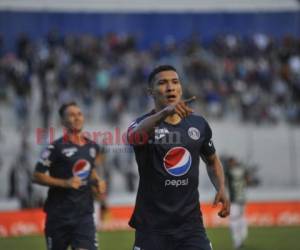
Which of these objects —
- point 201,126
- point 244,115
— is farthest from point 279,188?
point 201,126

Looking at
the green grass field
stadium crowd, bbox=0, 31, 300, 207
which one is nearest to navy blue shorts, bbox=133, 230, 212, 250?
the green grass field

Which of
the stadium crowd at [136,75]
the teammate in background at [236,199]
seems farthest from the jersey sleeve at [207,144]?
the stadium crowd at [136,75]

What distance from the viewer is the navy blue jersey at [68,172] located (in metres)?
9.35

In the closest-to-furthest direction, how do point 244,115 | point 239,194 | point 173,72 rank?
point 173,72 < point 239,194 < point 244,115

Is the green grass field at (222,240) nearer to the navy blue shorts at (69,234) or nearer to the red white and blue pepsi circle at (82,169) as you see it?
the red white and blue pepsi circle at (82,169)

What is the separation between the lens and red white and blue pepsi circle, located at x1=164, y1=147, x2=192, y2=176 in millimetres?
6598

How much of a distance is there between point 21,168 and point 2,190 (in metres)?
1.16

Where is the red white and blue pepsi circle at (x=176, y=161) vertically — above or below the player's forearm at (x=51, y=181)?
above

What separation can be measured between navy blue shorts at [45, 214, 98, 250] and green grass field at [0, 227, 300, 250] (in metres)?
7.01

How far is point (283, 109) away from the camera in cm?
2734

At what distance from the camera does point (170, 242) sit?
6.54 metres

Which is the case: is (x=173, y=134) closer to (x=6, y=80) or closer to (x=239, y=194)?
(x=239, y=194)

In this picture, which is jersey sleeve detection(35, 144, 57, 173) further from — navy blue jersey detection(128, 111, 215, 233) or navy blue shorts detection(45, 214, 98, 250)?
navy blue jersey detection(128, 111, 215, 233)

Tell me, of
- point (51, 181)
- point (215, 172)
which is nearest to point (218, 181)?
point (215, 172)
